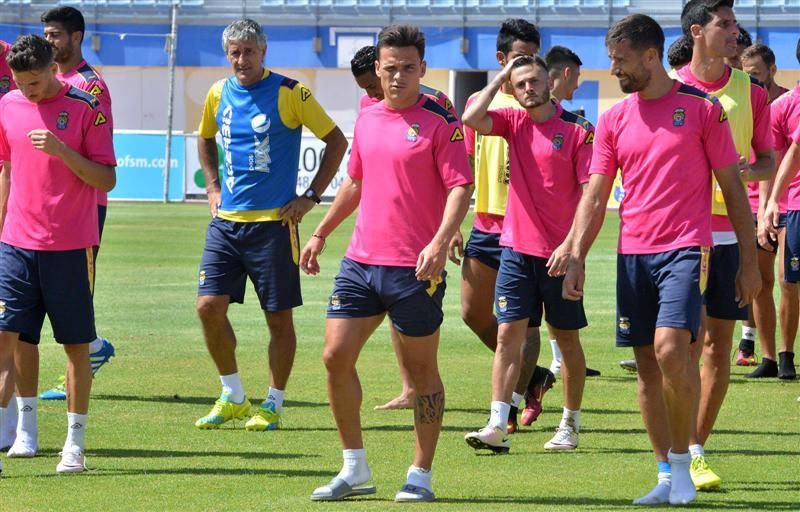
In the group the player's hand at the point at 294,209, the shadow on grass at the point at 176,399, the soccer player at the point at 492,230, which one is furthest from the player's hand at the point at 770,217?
the shadow on grass at the point at 176,399

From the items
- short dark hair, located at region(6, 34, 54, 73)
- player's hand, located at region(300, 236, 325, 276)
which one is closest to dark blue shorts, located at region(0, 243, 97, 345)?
short dark hair, located at region(6, 34, 54, 73)

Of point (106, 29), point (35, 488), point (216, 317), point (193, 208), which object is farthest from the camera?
point (106, 29)

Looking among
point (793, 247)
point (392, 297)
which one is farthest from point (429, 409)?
point (793, 247)

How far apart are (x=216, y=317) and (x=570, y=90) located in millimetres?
2751

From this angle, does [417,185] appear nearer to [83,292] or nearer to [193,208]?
[83,292]

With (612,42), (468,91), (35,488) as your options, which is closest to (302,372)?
(35,488)

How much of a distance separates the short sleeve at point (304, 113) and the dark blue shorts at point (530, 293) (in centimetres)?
164

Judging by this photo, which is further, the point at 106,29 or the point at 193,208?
the point at 106,29

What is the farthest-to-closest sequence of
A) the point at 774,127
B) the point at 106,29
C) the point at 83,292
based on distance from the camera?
the point at 106,29
the point at 774,127
the point at 83,292

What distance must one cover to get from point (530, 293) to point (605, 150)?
171 centimetres

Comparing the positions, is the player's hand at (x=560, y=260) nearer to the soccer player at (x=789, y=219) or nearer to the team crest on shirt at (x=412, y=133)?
the team crest on shirt at (x=412, y=133)

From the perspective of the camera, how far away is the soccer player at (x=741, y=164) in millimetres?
8281

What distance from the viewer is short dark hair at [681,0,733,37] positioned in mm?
8531

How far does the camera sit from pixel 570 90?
34.1 feet
